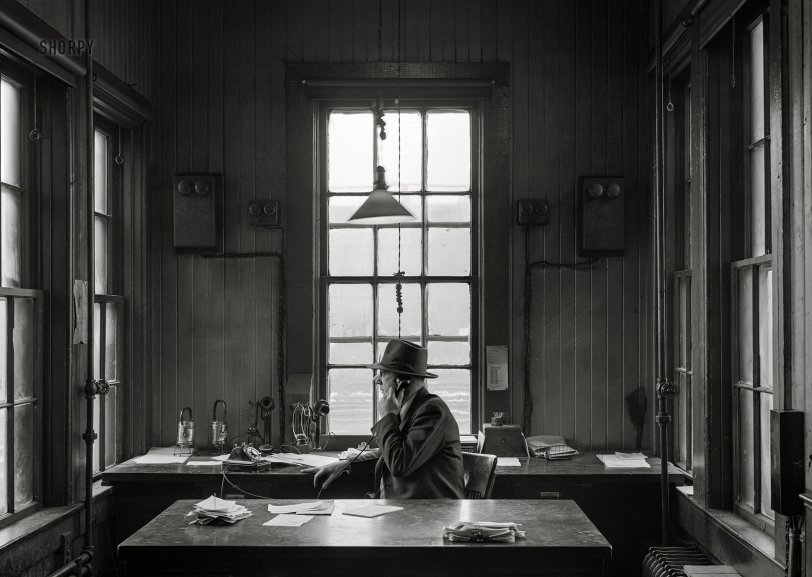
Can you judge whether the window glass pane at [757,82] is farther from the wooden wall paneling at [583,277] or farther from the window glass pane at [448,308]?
the window glass pane at [448,308]

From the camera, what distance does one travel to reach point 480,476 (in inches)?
190

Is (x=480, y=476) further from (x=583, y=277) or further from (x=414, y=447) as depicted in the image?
(x=583, y=277)

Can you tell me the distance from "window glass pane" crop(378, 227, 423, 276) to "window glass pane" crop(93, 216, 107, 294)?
5.96 ft

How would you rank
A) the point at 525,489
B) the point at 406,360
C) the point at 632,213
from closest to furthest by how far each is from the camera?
the point at 406,360 → the point at 525,489 → the point at 632,213

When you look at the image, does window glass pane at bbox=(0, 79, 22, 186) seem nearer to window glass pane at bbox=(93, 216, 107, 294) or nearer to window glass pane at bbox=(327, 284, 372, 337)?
window glass pane at bbox=(93, 216, 107, 294)

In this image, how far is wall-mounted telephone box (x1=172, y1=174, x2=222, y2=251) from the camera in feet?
19.1

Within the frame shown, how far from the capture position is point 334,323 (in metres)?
6.05

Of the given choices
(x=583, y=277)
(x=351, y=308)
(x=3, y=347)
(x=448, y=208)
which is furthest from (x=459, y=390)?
(x=3, y=347)

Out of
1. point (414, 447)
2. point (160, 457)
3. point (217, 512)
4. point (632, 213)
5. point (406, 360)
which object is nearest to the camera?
point (217, 512)

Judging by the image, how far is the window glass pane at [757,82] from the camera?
4141 mm

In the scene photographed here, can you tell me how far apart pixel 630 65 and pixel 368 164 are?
193 centimetres

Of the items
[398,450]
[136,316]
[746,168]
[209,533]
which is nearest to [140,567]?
[209,533]

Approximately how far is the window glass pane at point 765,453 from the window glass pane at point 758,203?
2.33ft

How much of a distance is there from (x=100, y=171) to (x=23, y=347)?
1535 mm
